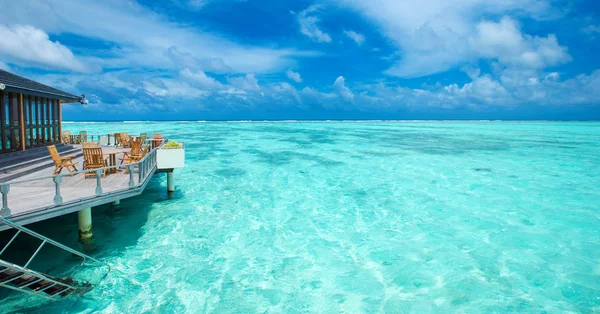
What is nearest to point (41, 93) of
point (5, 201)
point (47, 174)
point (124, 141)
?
point (47, 174)

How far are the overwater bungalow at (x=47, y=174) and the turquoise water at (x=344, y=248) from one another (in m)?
1.19

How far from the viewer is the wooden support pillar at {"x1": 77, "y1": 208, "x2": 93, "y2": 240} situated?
9.38 meters

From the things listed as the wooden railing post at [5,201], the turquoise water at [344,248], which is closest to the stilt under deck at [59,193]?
the wooden railing post at [5,201]

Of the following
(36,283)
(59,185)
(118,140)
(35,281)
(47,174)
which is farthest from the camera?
(118,140)

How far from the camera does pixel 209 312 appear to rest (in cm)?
698

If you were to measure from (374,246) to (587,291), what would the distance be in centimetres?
497

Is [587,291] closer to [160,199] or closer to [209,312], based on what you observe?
[209,312]

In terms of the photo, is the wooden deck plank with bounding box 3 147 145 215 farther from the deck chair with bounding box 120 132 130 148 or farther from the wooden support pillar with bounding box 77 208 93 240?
the deck chair with bounding box 120 132 130 148

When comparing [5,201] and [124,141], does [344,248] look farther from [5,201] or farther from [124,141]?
[124,141]

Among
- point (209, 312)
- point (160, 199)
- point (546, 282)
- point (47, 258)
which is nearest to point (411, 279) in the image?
point (546, 282)

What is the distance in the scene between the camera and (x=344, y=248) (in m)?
9.98

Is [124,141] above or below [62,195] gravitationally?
above

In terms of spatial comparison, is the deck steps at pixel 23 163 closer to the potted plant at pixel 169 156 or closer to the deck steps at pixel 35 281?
the potted plant at pixel 169 156

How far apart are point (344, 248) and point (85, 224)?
7.47 metres
